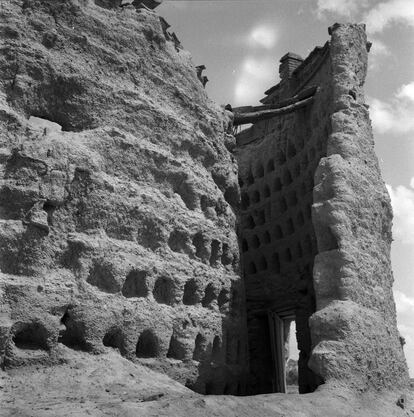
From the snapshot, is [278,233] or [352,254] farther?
[278,233]

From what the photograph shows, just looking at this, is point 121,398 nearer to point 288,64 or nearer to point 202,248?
point 202,248

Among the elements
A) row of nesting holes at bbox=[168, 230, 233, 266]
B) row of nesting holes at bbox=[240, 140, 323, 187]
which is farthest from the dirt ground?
row of nesting holes at bbox=[240, 140, 323, 187]

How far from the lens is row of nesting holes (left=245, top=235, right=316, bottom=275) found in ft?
52.8

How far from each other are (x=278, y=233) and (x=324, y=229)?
536 centimetres

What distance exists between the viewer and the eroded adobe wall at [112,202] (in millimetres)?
8602

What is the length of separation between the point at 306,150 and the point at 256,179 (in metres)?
2.92

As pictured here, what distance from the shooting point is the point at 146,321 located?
9680mm

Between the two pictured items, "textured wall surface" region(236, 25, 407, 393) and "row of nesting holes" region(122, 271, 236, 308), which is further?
"textured wall surface" region(236, 25, 407, 393)

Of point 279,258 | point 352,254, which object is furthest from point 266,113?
point 352,254

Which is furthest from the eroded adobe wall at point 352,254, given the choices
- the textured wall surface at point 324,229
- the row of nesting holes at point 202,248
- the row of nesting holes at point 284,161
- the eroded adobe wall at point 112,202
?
the eroded adobe wall at point 112,202

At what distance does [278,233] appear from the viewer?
57.1 ft

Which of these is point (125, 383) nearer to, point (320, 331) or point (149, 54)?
point (320, 331)

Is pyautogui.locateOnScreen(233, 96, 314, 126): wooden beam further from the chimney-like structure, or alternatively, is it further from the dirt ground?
the dirt ground

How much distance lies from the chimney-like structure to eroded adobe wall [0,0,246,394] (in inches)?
297
